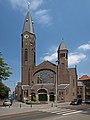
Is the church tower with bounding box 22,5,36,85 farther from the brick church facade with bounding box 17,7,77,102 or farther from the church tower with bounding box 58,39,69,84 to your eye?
the church tower with bounding box 58,39,69,84

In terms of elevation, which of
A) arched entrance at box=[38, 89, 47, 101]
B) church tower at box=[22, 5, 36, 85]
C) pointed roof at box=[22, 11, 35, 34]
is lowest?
arched entrance at box=[38, 89, 47, 101]

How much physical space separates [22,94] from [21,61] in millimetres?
12040

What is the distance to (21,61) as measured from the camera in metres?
89.9

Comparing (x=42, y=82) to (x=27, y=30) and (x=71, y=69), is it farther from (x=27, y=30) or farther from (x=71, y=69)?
(x=27, y=30)

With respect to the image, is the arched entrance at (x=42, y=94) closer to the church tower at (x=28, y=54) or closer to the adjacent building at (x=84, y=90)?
the church tower at (x=28, y=54)

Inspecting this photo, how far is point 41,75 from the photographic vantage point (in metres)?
88.6

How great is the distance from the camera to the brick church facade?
279 feet

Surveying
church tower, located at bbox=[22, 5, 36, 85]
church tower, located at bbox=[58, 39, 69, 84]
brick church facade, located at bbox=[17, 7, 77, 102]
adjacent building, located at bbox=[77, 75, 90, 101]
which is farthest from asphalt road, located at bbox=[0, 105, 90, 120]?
adjacent building, located at bbox=[77, 75, 90, 101]

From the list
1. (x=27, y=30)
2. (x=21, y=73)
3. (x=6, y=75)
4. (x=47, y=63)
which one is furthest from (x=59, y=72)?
(x=6, y=75)

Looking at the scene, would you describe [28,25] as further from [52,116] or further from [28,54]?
[52,116]

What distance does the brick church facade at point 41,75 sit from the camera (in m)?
85.0

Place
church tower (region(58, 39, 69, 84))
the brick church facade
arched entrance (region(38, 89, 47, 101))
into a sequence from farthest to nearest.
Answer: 1. church tower (region(58, 39, 69, 84))
2. arched entrance (region(38, 89, 47, 101))
3. the brick church facade

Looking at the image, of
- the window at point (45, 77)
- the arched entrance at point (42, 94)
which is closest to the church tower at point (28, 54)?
the window at point (45, 77)

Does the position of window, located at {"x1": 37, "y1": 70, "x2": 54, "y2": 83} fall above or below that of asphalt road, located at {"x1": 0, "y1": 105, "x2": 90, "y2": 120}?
above
